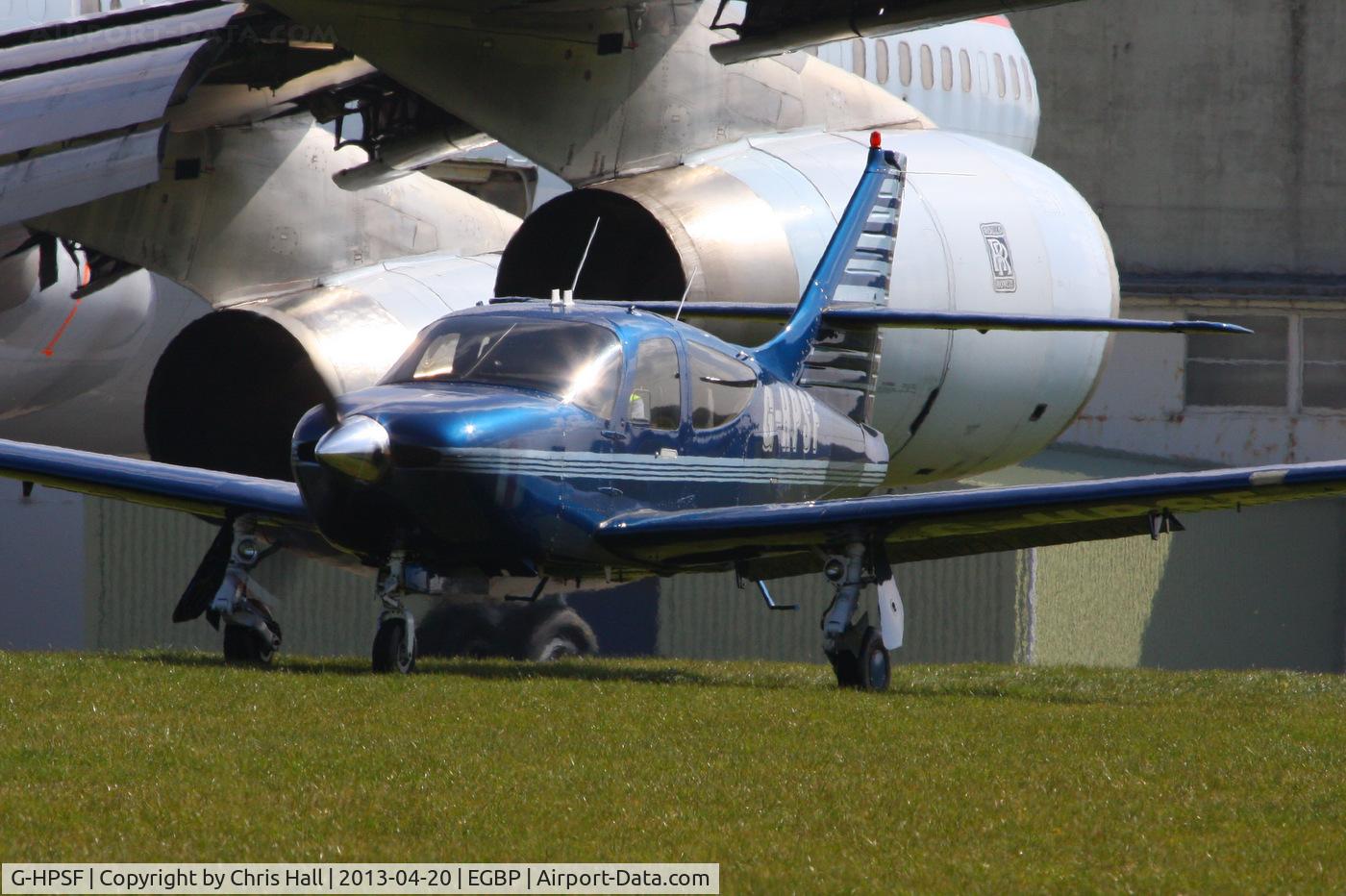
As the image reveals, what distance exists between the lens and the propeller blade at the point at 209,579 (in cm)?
1227

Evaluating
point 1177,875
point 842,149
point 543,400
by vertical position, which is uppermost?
point 842,149

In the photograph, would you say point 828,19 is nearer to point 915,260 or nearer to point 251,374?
point 915,260

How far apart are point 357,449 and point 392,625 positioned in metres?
1.30

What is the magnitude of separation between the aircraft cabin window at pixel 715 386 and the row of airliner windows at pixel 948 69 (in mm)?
8984

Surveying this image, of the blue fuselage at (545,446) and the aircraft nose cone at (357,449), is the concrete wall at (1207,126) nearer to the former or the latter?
the blue fuselage at (545,446)

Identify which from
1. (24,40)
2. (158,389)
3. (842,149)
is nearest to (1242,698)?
(842,149)

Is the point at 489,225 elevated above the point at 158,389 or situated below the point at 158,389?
above

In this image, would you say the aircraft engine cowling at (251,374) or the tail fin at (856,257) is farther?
the aircraft engine cowling at (251,374)

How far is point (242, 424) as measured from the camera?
1633cm

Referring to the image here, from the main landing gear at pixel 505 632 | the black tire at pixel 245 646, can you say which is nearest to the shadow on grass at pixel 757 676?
the black tire at pixel 245 646

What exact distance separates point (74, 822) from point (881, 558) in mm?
6203

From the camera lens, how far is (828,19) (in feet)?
49.2

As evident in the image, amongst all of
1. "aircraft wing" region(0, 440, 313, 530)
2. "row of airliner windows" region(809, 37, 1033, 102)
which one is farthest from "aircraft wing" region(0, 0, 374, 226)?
"row of airliner windows" region(809, 37, 1033, 102)

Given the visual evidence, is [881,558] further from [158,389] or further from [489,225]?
[489,225]
